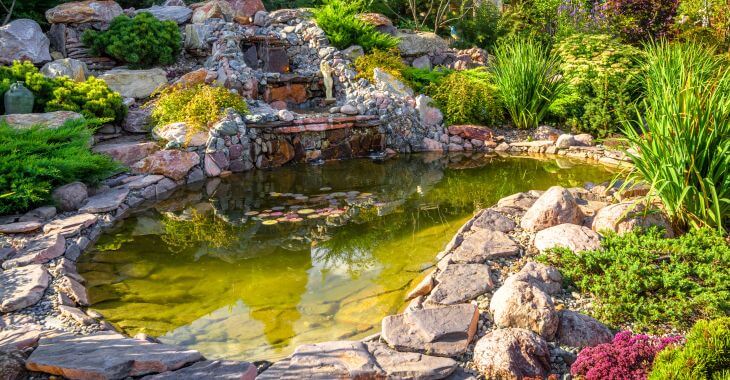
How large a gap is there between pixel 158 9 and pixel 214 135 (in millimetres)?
5369

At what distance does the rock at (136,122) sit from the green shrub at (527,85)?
602 centimetres

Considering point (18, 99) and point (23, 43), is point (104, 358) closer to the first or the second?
point (18, 99)

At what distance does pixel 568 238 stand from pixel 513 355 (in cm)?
169

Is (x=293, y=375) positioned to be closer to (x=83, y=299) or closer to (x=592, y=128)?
(x=83, y=299)

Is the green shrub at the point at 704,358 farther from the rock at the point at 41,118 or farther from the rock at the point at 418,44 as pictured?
the rock at the point at 418,44

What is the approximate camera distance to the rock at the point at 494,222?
17.0 ft

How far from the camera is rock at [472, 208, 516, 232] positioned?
519cm

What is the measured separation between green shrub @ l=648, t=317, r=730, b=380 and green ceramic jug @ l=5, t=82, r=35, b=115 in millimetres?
8435

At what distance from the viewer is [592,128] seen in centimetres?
972

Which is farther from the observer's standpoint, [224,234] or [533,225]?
[224,234]

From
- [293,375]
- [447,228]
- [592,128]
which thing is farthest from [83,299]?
[592,128]

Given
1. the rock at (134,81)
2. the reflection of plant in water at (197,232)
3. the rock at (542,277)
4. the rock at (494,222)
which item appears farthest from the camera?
the rock at (134,81)

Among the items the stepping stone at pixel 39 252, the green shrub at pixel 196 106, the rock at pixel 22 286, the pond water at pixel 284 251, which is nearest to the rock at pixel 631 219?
the pond water at pixel 284 251

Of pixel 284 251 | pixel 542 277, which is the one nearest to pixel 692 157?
pixel 542 277
